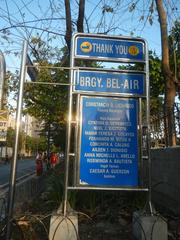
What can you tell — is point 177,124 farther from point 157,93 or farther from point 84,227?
point 157,93

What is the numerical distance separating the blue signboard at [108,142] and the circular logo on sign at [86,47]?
2.51 feet

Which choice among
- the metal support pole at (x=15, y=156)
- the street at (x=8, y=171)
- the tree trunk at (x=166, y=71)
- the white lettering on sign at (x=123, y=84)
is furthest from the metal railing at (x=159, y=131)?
the street at (x=8, y=171)

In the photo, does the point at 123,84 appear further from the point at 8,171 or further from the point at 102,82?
the point at 8,171

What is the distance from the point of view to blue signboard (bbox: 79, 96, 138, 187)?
529cm

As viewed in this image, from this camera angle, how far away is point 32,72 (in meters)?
5.73

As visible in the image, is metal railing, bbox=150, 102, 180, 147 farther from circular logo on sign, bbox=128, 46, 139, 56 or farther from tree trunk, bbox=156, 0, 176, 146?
circular logo on sign, bbox=128, 46, 139, 56

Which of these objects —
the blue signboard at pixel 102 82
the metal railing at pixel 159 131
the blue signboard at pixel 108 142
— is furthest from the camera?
the metal railing at pixel 159 131

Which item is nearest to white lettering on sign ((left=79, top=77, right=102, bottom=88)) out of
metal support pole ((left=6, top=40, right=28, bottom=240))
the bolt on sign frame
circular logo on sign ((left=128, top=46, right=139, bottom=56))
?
the bolt on sign frame

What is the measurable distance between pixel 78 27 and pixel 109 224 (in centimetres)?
626

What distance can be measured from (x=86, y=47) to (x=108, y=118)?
1.19m

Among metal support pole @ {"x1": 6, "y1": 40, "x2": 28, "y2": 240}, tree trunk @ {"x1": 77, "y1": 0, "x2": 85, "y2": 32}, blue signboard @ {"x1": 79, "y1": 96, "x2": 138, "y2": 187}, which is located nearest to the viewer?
metal support pole @ {"x1": 6, "y1": 40, "x2": 28, "y2": 240}

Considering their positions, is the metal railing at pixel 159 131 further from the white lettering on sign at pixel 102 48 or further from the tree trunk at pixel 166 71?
the white lettering on sign at pixel 102 48

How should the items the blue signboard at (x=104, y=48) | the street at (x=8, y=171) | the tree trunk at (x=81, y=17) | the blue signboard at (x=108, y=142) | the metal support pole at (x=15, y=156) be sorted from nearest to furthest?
1. the metal support pole at (x=15, y=156)
2. the blue signboard at (x=108, y=142)
3. the blue signboard at (x=104, y=48)
4. the tree trunk at (x=81, y=17)
5. the street at (x=8, y=171)

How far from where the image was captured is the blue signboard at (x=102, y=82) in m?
5.48
